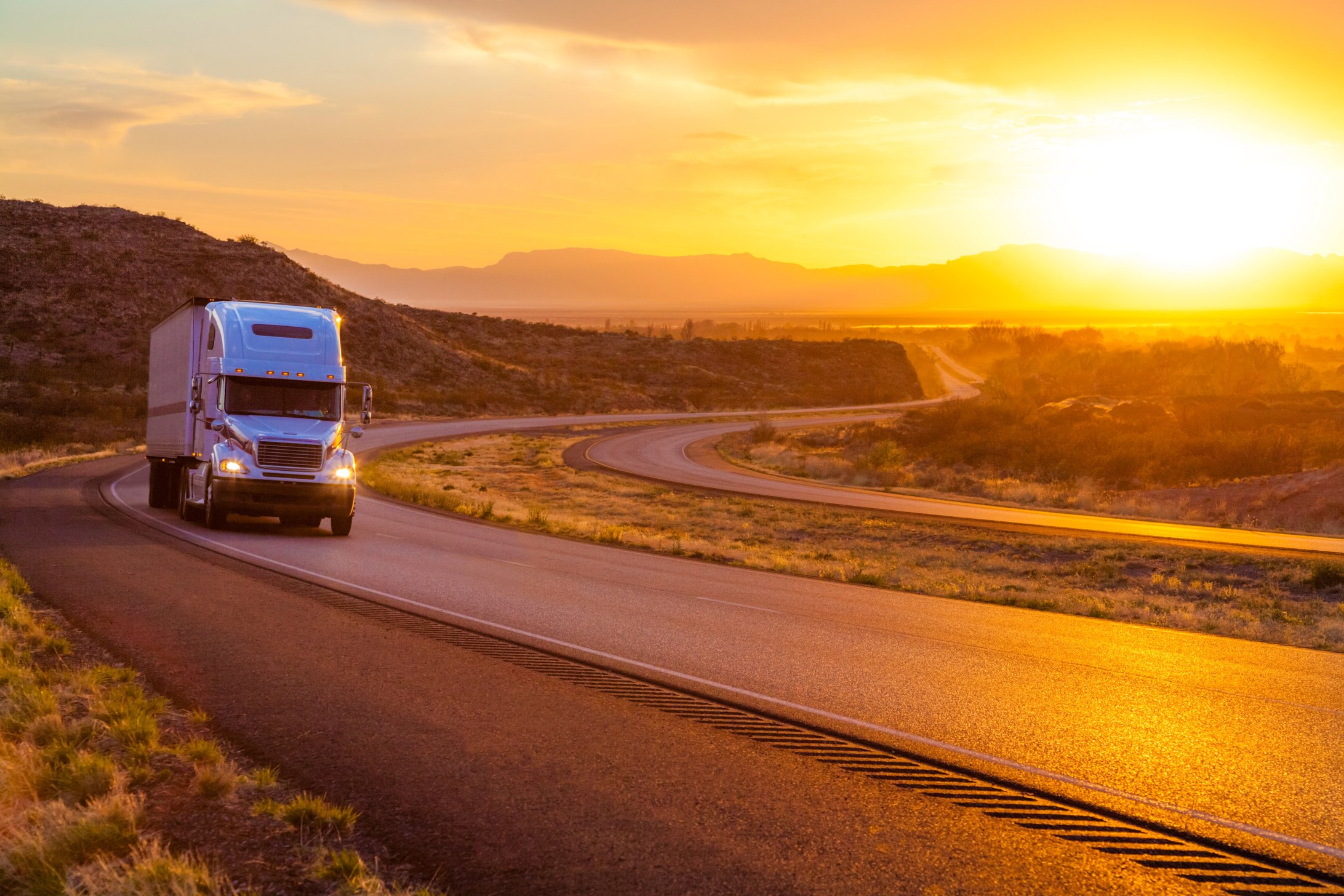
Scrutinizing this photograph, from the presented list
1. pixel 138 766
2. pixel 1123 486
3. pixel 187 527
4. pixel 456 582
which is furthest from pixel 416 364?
pixel 138 766

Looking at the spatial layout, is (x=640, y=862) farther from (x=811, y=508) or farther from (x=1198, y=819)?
(x=811, y=508)

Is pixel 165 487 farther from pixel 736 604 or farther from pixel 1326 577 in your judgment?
pixel 1326 577

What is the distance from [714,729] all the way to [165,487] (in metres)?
18.5

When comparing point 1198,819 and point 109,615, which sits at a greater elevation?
point 1198,819

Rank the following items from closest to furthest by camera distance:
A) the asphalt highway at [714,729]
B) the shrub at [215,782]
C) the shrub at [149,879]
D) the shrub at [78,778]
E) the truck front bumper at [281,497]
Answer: the shrub at [149,879] < the asphalt highway at [714,729] < the shrub at [78,778] < the shrub at [215,782] < the truck front bumper at [281,497]

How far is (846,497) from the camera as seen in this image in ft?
Result: 123

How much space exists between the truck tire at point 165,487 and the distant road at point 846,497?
1984 centimetres

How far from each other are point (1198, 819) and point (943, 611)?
7755mm

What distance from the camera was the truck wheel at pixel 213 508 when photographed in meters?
18.2

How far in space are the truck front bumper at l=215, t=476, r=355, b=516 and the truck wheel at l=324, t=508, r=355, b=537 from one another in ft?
0.41

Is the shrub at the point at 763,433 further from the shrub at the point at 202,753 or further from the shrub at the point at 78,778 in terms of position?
the shrub at the point at 78,778

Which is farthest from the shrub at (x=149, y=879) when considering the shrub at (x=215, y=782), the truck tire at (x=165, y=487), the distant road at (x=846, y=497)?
the distant road at (x=846, y=497)

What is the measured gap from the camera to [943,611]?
13633mm

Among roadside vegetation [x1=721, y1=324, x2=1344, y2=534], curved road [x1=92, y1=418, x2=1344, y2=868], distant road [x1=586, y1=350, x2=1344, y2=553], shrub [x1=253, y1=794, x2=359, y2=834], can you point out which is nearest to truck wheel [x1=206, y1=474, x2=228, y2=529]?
curved road [x1=92, y1=418, x2=1344, y2=868]
